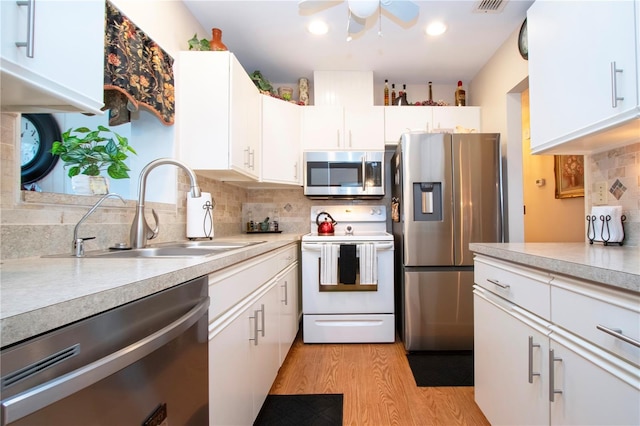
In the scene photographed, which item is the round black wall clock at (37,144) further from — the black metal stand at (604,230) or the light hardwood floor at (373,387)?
the black metal stand at (604,230)

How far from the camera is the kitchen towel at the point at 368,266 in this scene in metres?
2.29

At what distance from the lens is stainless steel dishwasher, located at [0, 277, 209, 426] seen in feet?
1.27

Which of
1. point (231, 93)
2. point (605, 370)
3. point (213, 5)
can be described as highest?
point (213, 5)

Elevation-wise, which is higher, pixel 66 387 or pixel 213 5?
pixel 213 5

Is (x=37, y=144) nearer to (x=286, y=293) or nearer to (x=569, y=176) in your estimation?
(x=286, y=293)

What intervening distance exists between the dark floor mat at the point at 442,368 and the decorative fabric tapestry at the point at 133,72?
2279mm

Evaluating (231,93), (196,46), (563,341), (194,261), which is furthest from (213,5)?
(563,341)

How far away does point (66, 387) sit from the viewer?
427 mm

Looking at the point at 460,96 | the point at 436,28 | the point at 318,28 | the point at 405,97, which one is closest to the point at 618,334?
the point at 436,28

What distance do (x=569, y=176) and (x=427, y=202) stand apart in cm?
158

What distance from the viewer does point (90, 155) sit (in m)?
1.20

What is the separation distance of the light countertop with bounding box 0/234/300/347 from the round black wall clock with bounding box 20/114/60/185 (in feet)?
2.16

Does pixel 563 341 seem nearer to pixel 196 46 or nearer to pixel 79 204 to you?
pixel 79 204

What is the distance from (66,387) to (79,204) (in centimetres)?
97
